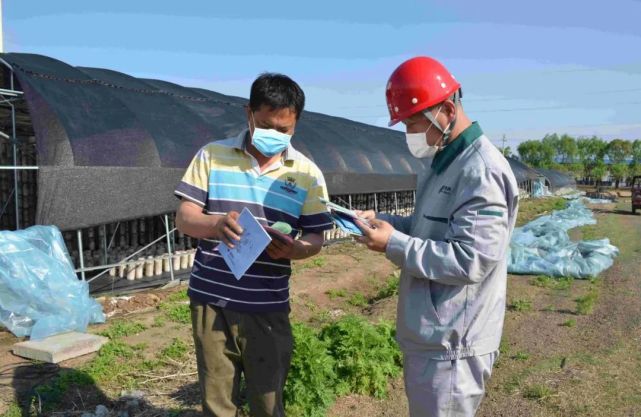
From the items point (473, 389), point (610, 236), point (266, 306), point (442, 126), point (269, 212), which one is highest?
point (442, 126)

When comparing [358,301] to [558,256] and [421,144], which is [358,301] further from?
[421,144]

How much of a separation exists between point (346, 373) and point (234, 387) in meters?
1.73

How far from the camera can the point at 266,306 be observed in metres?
2.27

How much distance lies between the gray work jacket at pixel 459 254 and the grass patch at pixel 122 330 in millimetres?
4148

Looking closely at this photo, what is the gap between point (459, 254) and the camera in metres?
1.71

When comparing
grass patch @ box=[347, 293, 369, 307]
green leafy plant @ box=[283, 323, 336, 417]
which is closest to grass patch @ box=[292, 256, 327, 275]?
grass patch @ box=[347, 293, 369, 307]

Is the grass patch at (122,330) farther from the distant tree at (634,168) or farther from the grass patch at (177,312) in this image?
the distant tree at (634,168)

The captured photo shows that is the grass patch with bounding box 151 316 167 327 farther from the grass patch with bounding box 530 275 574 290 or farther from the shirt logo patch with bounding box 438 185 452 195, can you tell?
the grass patch with bounding box 530 275 574 290

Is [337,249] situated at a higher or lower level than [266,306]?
lower

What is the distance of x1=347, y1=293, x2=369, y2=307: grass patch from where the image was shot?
24.3 ft

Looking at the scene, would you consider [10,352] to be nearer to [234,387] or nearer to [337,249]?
[234,387]

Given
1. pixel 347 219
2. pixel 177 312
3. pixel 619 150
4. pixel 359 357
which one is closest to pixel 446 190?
pixel 347 219

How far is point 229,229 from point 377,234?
60 centimetres

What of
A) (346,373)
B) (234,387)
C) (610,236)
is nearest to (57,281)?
(346,373)
